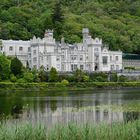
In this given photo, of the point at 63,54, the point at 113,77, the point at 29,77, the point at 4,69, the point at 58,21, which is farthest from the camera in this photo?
the point at 58,21

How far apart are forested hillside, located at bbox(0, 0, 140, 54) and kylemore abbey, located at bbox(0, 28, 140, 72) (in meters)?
12.6

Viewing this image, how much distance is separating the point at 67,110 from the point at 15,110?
11.9 feet

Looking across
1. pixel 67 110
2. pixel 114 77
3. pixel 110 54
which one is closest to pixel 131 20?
pixel 110 54

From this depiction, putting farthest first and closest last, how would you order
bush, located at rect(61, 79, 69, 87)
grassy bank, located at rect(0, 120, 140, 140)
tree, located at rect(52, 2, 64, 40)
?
1. tree, located at rect(52, 2, 64, 40)
2. bush, located at rect(61, 79, 69, 87)
3. grassy bank, located at rect(0, 120, 140, 140)

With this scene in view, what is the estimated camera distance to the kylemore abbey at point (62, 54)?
316ft

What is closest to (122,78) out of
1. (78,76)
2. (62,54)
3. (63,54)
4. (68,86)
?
(78,76)

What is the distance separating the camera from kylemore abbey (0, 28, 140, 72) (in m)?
96.2

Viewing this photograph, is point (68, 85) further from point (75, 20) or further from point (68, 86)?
point (75, 20)

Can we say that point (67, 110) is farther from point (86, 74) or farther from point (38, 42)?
point (38, 42)

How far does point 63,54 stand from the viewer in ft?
317

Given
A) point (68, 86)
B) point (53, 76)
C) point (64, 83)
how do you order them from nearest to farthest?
point (68, 86) < point (64, 83) < point (53, 76)

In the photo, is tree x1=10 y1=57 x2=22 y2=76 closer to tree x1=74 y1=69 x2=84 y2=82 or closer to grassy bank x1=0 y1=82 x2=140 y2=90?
grassy bank x1=0 y1=82 x2=140 y2=90

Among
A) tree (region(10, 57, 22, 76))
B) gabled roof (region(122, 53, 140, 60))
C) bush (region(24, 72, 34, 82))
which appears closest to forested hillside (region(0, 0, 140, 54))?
gabled roof (region(122, 53, 140, 60))

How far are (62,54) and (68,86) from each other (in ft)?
48.6
